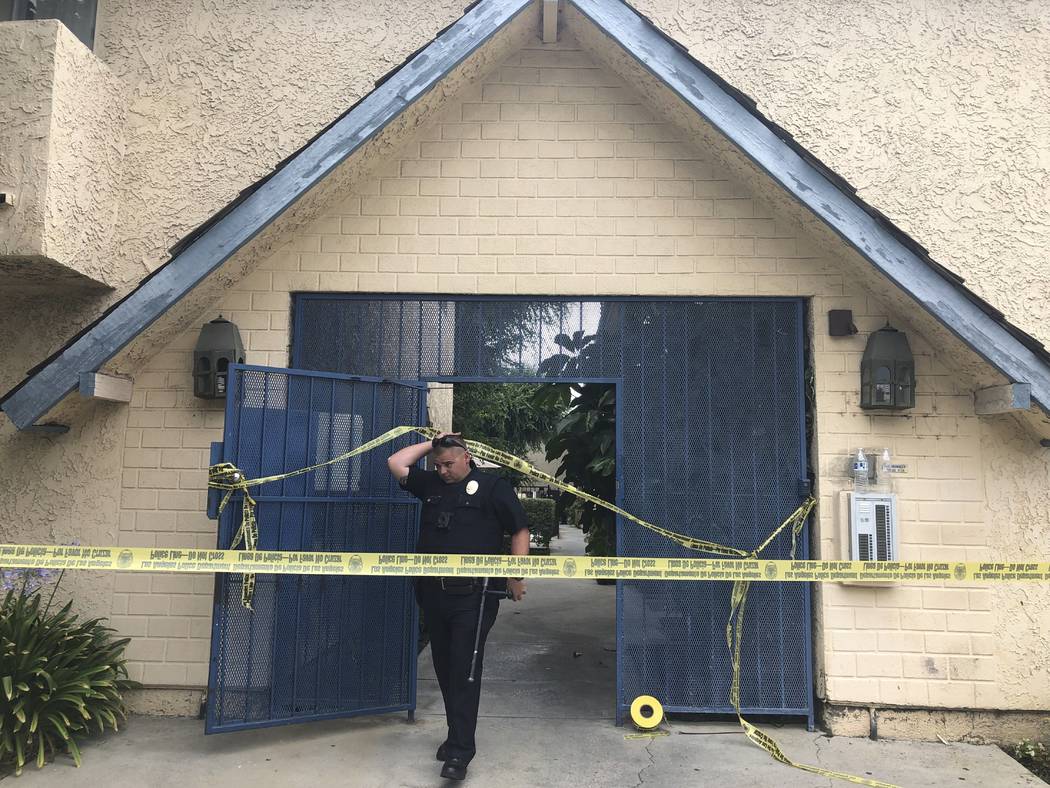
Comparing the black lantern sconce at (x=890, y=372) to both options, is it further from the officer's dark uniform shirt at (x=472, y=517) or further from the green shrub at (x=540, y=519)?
the green shrub at (x=540, y=519)

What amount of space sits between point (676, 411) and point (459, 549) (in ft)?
6.19

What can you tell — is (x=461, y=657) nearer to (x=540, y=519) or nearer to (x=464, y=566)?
(x=464, y=566)

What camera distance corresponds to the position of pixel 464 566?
4074 mm

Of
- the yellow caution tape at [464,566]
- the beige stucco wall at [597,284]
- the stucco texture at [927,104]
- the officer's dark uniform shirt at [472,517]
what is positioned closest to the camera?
the yellow caution tape at [464,566]

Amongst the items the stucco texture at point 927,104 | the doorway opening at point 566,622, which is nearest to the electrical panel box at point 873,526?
the stucco texture at point 927,104

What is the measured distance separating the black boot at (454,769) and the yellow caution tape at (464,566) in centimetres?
107

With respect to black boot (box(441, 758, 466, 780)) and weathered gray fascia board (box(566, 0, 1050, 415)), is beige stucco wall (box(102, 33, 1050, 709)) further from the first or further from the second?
black boot (box(441, 758, 466, 780))

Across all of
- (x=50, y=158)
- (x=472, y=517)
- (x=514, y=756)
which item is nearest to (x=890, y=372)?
(x=472, y=517)

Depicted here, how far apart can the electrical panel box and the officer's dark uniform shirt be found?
7.34ft

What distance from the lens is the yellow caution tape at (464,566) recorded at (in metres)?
3.98

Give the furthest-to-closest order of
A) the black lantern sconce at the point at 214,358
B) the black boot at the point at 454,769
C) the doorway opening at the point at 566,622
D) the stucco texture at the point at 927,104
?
the doorway opening at the point at 566,622
the stucco texture at the point at 927,104
the black lantern sconce at the point at 214,358
the black boot at the point at 454,769

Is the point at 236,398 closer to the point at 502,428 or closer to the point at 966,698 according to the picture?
the point at 966,698

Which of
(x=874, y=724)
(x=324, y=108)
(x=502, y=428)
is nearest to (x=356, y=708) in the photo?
(x=874, y=724)

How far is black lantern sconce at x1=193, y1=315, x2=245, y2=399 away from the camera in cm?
509
